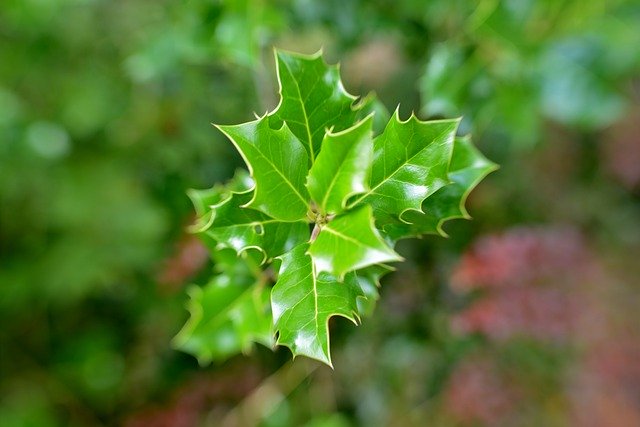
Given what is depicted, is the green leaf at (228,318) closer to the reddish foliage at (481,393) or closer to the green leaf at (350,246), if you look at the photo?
the green leaf at (350,246)

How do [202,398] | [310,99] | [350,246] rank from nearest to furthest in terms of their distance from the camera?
[350,246]
[310,99]
[202,398]

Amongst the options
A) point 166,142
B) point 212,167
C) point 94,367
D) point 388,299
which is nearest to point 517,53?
point 388,299

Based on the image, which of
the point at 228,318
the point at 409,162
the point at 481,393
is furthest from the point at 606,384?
the point at 409,162

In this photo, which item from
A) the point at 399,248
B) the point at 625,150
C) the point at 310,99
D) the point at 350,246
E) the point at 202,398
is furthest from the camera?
the point at 625,150

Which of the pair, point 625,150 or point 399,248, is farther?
point 625,150

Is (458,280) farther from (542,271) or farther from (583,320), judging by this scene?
(583,320)

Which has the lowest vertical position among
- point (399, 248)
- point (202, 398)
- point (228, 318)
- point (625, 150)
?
point (202, 398)

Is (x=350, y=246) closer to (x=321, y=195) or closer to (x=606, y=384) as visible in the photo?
(x=321, y=195)
